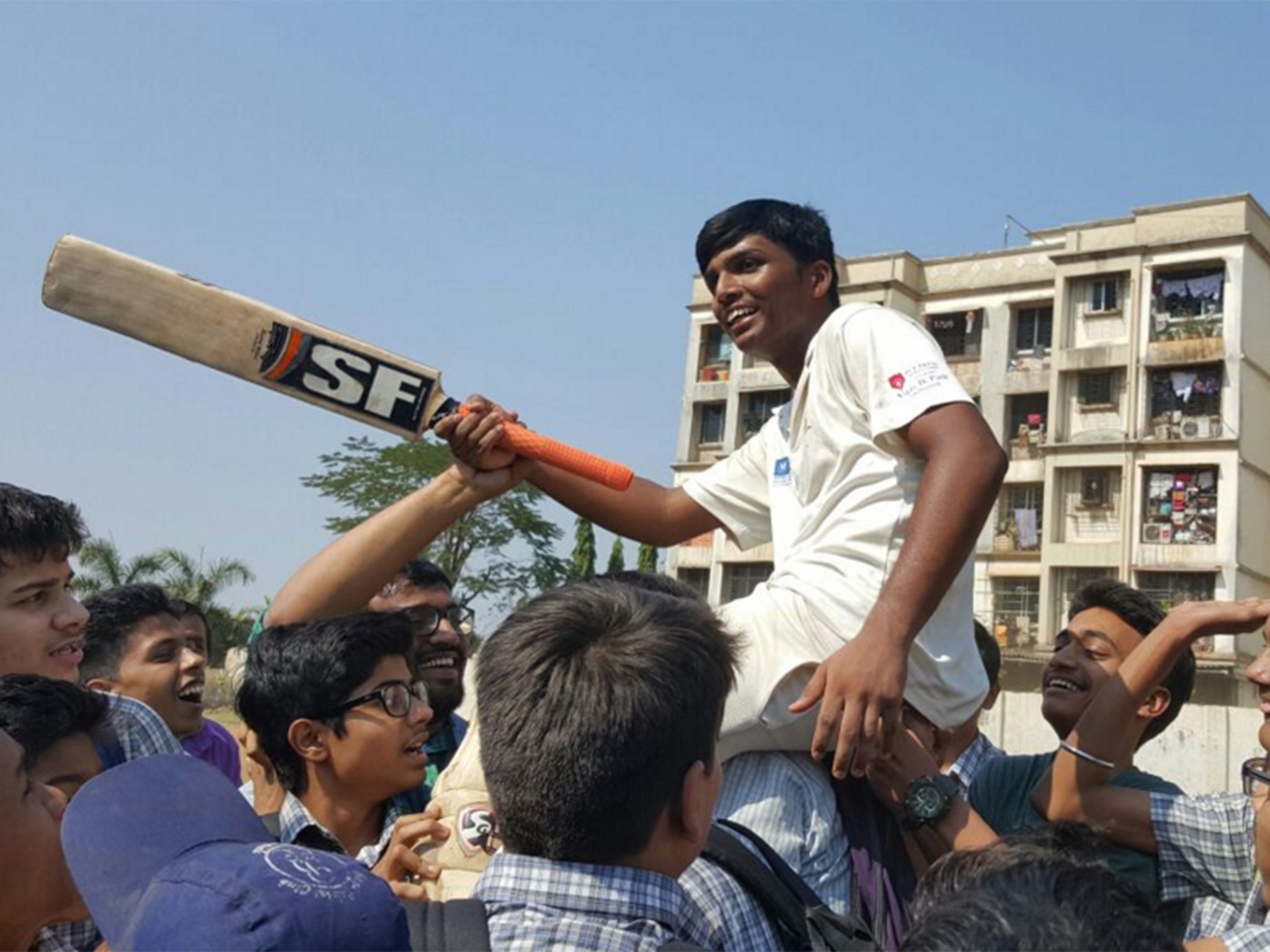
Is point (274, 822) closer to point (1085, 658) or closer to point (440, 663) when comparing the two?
point (440, 663)

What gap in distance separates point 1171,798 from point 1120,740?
0.66 ft

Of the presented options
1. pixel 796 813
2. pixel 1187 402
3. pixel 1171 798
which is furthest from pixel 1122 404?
pixel 796 813

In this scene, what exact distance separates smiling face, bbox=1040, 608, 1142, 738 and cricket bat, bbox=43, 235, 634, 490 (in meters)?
1.87

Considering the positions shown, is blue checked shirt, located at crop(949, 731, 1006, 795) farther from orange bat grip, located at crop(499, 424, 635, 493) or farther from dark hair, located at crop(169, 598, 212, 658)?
dark hair, located at crop(169, 598, 212, 658)

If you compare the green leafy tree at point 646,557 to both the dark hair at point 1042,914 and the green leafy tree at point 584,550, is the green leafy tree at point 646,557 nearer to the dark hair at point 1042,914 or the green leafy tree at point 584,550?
the green leafy tree at point 584,550

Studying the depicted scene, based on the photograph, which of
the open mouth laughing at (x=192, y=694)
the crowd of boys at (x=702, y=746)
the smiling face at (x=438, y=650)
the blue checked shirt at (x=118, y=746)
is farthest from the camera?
the open mouth laughing at (x=192, y=694)

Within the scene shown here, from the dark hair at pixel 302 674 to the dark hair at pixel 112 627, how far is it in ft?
5.91

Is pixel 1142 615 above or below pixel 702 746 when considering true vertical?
above

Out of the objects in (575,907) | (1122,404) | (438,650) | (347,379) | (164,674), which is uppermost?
(1122,404)

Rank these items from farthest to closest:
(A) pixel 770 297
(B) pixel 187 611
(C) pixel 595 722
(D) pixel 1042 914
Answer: (B) pixel 187 611 → (A) pixel 770 297 → (C) pixel 595 722 → (D) pixel 1042 914

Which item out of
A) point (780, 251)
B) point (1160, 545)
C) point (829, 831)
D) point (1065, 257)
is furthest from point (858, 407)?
point (1065, 257)

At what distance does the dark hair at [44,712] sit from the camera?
2.87 meters

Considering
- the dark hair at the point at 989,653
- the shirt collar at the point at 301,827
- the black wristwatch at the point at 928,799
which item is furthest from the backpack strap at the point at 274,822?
the dark hair at the point at 989,653

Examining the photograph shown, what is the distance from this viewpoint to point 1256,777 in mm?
2861
